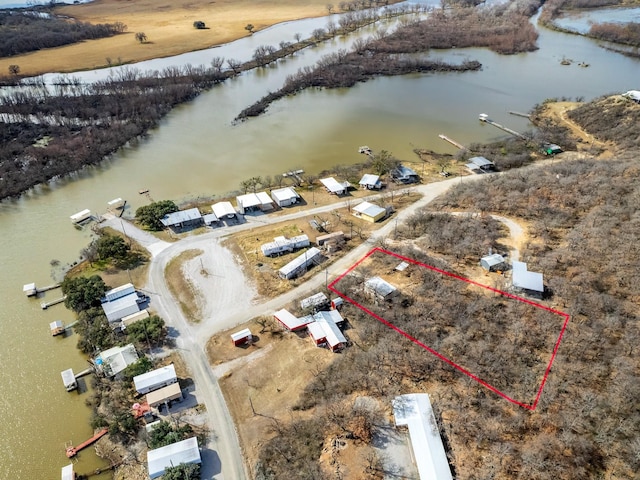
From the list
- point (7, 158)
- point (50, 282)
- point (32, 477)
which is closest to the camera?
point (32, 477)

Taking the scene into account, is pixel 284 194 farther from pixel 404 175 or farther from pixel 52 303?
pixel 52 303

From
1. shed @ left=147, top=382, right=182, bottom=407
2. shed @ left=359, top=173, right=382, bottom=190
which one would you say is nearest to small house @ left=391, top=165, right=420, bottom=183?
shed @ left=359, top=173, right=382, bottom=190

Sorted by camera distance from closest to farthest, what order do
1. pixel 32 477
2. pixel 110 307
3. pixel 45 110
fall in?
pixel 32 477 → pixel 110 307 → pixel 45 110

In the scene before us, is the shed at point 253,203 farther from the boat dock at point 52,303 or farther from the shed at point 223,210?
the boat dock at point 52,303

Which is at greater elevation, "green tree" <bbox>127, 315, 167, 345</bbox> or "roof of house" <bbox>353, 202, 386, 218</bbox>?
"roof of house" <bbox>353, 202, 386, 218</bbox>

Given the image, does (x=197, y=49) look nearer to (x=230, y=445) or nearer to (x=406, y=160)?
Result: (x=406, y=160)

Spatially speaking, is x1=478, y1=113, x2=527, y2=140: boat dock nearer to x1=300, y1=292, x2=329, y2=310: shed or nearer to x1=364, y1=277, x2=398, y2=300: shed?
x1=364, y1=277, x2=398, y2=300: shed

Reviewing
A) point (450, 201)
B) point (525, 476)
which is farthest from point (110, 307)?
point (450, 201)
